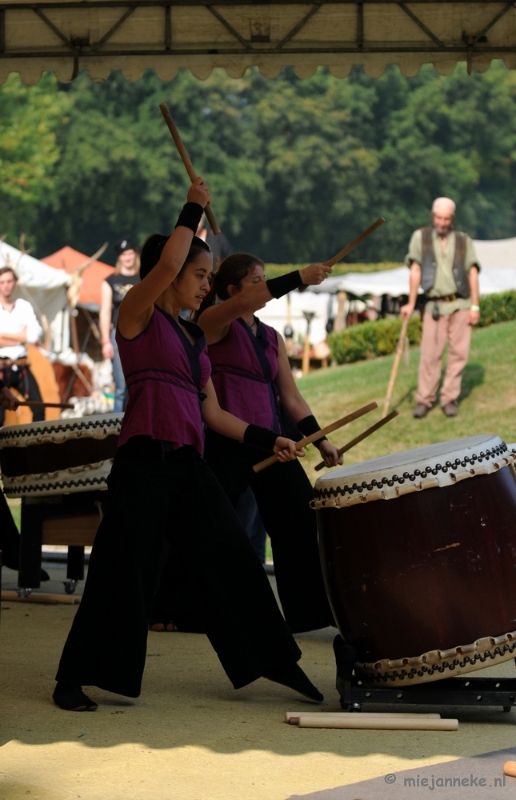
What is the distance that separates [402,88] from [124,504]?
217 feet

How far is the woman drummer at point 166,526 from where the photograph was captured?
4.41 m

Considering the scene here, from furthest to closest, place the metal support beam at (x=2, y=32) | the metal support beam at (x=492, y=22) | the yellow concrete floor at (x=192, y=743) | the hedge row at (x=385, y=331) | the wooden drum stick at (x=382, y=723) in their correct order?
1. the hedge row at (x=385, y=331)
2. the metal support beam at (x=2, y=32)
3. the metal support beam at (x=492, y=22)
4. the wooden drum stick at (x=382, y=723)
5. the yellow concrete floor at (x=192, y=743)

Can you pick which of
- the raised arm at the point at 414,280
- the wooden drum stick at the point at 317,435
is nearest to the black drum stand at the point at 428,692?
the wooden drum stick at the point at 317,435

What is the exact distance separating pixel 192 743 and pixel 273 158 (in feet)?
200

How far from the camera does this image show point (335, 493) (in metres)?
4.46

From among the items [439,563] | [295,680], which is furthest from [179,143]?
[295,680]

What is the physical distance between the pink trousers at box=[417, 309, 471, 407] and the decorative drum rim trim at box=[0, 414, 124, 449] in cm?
683

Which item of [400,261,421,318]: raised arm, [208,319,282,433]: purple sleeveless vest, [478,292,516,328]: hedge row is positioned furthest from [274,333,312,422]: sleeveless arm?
[478,292,516,328]: hedge row

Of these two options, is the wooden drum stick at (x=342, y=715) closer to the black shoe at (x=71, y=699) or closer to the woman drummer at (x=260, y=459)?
the black shoe at (x=71, y=699)

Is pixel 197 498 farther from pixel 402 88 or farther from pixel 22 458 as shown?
pixel 402 88

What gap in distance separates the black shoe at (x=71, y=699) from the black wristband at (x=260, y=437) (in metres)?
1.13

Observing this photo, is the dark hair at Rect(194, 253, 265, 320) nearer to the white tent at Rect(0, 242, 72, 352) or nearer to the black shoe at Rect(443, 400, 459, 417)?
the black shoe at Rect(443, 400, 459, 417)

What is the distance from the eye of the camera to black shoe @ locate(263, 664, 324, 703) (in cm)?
460

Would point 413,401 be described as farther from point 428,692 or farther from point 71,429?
point 428,692
